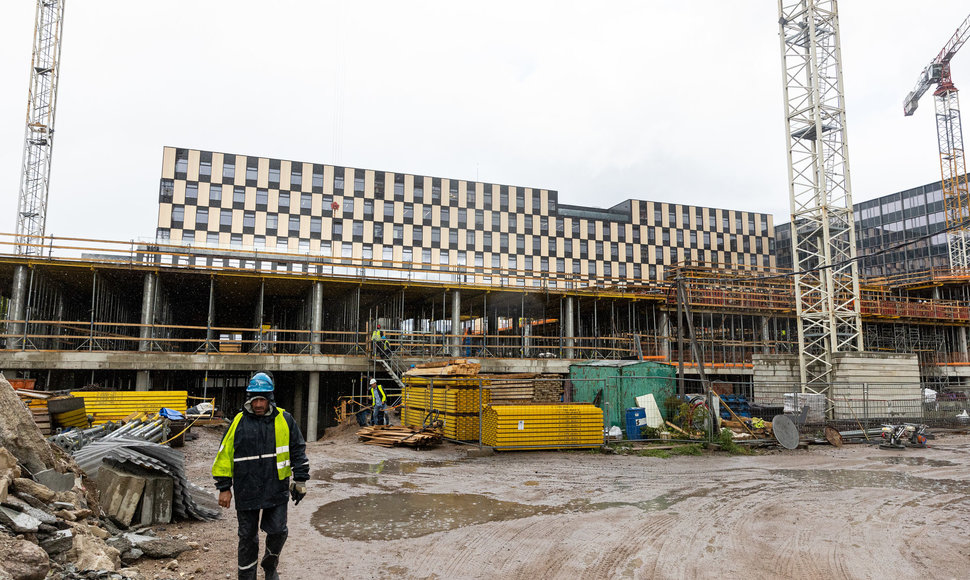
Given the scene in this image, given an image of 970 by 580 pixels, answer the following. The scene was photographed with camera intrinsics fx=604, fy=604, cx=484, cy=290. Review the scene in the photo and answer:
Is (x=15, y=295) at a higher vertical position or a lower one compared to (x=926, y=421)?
higher

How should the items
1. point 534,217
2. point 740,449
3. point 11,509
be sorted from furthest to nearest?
1. point 534,217
2. point 740,449
3. point 11,509

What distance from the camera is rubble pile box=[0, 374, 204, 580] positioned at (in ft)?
14.4

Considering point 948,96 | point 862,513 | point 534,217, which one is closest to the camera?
point 862,513

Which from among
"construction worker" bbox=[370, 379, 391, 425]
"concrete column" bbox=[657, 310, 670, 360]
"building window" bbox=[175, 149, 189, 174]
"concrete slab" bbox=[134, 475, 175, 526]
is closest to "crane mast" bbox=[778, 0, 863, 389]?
"concrete column" bbox=[657, 310, 670, 360]

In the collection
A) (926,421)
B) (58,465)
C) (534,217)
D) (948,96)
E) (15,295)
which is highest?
(948,96)

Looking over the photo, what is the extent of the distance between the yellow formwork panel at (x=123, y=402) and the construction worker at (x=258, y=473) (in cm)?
1349

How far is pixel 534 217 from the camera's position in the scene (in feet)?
249

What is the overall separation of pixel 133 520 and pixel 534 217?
70.9m

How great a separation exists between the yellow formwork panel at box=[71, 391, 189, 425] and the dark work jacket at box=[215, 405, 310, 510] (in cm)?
1355

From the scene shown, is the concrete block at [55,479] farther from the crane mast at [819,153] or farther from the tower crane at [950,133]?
the tower crane at [950,133]

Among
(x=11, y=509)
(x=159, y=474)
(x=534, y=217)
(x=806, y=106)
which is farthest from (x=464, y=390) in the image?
(x=534, y=217)

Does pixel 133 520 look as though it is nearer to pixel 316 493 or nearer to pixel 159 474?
pixel 159 474

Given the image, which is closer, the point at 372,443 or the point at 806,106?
the point at 372,443

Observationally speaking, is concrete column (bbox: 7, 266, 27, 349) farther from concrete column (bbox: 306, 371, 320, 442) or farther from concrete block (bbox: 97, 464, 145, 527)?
concrete block (bbox: 97, 464, 145, 527)
